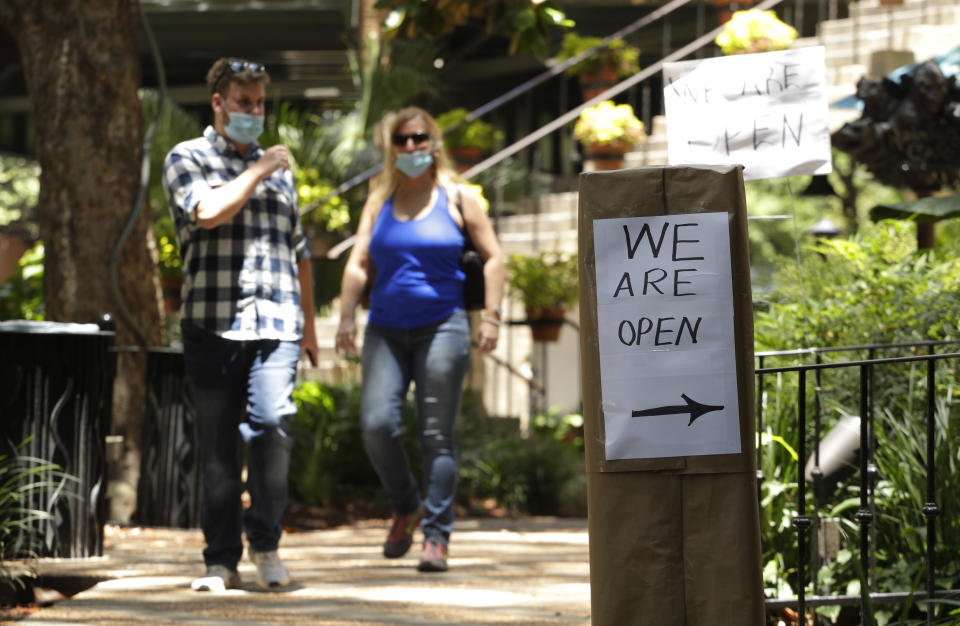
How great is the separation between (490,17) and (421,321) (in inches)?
71.2

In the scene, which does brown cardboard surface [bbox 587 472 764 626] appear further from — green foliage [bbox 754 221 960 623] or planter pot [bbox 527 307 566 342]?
planter pot [bbox 527 307 566 342]

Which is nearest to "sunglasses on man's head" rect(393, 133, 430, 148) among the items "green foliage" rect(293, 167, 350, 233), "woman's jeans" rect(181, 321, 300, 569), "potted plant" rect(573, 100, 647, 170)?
"woman's jeans" rect(181, 321, 300, 569)

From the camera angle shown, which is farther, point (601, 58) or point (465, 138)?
point (601, 58)

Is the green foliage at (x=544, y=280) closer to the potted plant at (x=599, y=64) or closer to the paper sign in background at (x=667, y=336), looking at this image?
the potted plant at (x=599, y=64)

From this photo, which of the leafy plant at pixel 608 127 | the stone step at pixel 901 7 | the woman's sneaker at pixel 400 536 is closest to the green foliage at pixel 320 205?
the leafy plant at pixel 608 127

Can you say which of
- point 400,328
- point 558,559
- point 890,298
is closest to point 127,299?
point 400,328

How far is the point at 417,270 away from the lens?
16.4ft

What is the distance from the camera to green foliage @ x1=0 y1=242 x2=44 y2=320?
23.9 feet

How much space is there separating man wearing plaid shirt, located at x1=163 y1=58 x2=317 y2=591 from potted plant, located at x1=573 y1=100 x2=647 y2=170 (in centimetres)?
617

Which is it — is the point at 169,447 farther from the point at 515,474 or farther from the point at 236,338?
the point at 515,474

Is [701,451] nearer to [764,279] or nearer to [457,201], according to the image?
[457,201]

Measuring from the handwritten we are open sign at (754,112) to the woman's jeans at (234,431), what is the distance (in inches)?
62.4

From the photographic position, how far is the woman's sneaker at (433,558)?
15.7 feet

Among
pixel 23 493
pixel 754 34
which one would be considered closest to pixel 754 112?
pixel 23 493
